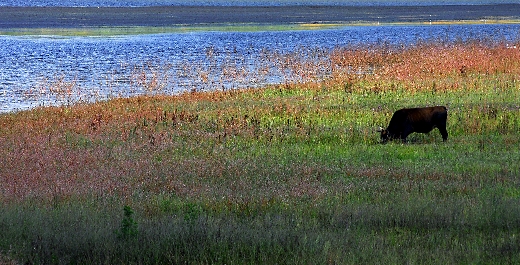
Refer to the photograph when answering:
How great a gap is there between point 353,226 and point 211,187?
10.0 ft

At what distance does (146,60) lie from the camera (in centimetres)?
3859

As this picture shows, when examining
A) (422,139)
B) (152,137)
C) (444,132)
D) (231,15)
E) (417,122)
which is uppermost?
(231,15)

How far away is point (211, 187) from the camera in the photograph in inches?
478

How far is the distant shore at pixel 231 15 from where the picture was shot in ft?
220

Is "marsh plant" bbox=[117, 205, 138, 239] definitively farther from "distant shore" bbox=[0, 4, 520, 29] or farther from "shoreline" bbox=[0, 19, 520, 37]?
"distant shore" bbox=[0, 4, 520, 29]

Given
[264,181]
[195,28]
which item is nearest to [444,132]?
[264,181]

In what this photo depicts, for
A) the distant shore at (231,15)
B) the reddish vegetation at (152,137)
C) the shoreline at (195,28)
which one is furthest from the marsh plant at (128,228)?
the distant shore at (231,15)

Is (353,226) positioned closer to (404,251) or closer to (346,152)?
(404,251)

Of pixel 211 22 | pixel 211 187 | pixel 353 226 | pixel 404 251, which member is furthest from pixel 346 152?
pixel 211 22

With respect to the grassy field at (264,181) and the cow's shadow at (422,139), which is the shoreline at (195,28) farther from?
the cow's shadow at (422,139)

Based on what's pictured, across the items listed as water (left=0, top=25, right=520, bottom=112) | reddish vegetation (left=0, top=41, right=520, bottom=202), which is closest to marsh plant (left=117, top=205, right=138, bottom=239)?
reddish vegetation (left=0, top=41, right=520, bottom=202)

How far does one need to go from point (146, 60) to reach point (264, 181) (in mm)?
27037

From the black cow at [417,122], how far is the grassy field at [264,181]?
40 centimetres

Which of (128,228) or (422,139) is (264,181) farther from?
(422,139)
